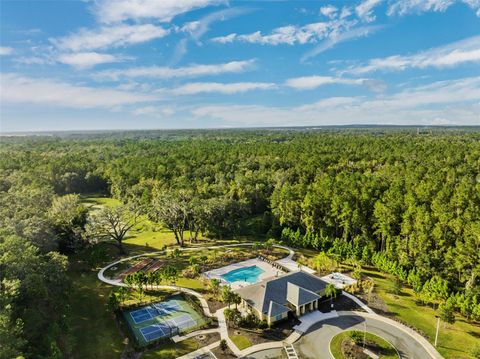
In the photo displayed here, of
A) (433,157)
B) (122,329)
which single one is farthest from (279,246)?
(433,157)

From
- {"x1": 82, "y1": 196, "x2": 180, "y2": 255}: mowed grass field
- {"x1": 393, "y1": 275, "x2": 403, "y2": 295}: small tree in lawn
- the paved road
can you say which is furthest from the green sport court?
{"x1": 393, "y1": 275, "x2": 403, "y2": 295}: small tree in lawn

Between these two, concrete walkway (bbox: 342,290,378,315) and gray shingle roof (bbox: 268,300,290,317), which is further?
concrete walkway (bbox: 342,290,378,315)

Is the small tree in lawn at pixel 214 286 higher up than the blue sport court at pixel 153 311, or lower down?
higher up

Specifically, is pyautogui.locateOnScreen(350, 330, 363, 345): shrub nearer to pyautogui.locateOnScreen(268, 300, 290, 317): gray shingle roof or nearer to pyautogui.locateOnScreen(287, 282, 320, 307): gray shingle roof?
pyautogui.locateOnScreen(287, 282, 320, 307): gray shingle roof

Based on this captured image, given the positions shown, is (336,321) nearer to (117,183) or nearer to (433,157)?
(433,157)

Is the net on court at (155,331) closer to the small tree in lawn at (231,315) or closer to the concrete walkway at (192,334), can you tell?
the concrete walkway at (192,334)

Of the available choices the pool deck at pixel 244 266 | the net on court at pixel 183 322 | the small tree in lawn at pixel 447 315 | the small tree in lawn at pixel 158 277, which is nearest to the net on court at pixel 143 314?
the net on court at pixel 183 322
